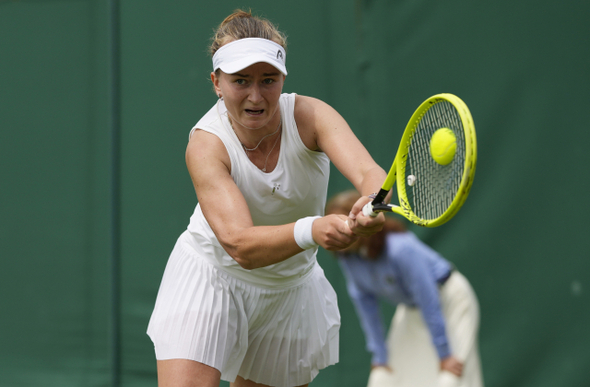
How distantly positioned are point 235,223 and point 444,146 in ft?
2.02

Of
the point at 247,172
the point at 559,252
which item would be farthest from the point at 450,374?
the point at 247,172

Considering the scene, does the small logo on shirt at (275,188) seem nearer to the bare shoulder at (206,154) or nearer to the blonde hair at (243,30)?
the bare shoulder at (206,154)

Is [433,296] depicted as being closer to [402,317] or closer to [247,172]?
[402,317]

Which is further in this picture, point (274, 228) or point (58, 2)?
point (58, 2)

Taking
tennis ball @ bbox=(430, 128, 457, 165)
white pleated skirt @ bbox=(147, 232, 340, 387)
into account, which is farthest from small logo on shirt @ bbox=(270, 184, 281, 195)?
tennis ball @ bbox=(430, 128, 457, 165)

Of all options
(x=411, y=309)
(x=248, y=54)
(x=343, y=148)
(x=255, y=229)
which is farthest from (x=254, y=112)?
(x=411, y=309)

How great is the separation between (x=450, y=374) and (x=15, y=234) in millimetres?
2879

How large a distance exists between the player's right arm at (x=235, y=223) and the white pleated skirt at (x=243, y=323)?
14.8 inches

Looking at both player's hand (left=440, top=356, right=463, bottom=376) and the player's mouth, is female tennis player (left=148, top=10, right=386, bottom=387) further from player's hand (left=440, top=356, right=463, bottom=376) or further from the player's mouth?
player's hand (left=440, top=356, right=463, bottom=376)

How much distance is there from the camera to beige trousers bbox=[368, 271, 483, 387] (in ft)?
10.6

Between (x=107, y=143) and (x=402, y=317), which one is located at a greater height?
(x=107, y=143)

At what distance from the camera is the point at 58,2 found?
167 inches

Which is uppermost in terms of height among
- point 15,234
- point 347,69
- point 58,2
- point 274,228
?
point 58,2

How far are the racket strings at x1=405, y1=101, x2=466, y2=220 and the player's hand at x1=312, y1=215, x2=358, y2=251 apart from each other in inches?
10.1
